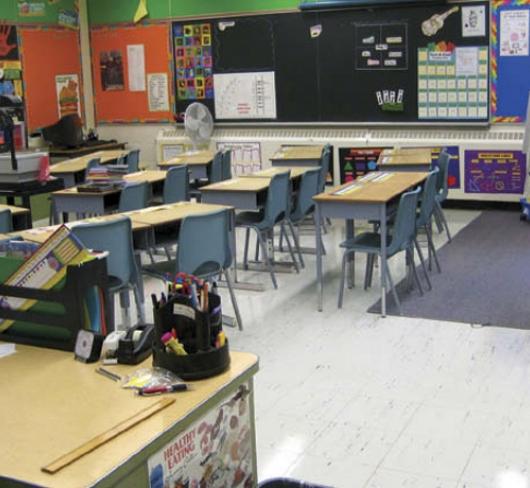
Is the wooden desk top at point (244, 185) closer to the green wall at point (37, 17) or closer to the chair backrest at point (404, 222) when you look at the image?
the chair backrest at point (404, 222)

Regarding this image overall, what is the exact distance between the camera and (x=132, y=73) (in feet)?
35.2

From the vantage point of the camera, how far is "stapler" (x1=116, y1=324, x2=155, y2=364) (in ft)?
6.93

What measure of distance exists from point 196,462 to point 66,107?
9372 millimetres

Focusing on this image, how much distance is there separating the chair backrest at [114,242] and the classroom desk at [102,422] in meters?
2.15

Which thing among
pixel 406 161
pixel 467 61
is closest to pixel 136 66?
pixel 467 61

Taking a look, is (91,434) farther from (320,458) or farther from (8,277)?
(320,458)

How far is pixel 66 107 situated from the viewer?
1065 cm

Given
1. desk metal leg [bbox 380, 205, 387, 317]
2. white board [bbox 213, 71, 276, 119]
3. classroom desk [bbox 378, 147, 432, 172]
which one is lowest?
desk metal leg [bbox 380, 205, 387, 317]

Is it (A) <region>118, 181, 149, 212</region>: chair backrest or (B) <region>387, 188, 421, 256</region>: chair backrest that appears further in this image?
(A) <region>118, 181, 149, 212</region>: chair backrest

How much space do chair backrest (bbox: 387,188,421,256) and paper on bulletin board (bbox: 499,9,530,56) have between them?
3.79m

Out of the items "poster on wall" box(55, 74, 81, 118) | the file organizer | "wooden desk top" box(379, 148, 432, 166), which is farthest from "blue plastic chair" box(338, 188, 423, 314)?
"poster on wall" box(55, 74, 81, 118)

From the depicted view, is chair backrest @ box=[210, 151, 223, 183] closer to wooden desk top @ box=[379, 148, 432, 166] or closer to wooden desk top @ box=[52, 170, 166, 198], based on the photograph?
wooden desk top @ box=[52, 170, 166, 198]

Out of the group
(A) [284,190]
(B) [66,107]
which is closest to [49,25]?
(B) [66,107]

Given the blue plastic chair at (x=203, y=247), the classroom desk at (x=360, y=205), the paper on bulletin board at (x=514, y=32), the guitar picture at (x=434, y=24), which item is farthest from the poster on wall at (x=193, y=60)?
the blue plastic chair at (x=203, y=247)
